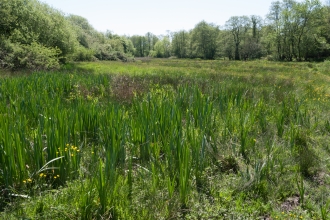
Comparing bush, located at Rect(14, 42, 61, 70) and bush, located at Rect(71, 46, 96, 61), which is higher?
bush, located at Rect(71, 46, 96, 61)

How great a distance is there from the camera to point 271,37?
1842 inches

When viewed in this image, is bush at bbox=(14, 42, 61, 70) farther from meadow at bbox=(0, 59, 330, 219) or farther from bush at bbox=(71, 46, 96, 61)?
bush at bbox=(71, 46, 96, 61)

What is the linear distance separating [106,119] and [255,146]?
2.50 meters

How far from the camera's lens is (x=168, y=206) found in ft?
7.39

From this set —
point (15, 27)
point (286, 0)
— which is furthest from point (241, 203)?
point (286, 0)

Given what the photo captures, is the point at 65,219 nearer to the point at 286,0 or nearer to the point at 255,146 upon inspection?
the point at 255,146

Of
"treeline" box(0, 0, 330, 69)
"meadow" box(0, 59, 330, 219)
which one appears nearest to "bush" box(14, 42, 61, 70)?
"treeline" box(0, 0, 330, 69)

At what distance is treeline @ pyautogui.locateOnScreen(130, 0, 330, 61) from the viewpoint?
4206 cm

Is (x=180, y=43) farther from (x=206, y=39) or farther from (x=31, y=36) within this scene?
(x=31, y=36)

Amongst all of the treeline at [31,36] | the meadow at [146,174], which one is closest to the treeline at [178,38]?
the treeline at [31,36]

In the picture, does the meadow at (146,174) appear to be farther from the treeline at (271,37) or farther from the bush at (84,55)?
the treeline at (271,37)

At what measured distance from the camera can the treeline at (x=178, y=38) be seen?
16.2m

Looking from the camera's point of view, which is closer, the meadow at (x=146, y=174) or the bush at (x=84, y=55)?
the meadow at (x=146, y=174)

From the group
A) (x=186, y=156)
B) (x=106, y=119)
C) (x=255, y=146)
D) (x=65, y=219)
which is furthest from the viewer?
(x=255, y=146)
